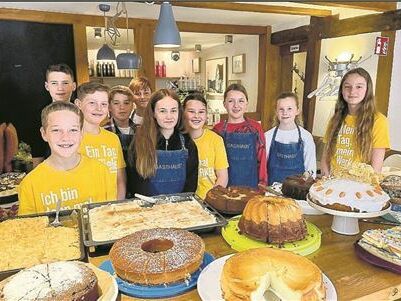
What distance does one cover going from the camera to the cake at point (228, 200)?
1.46 meters

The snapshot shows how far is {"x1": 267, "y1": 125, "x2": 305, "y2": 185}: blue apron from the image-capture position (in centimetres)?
274

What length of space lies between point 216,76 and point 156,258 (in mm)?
7384

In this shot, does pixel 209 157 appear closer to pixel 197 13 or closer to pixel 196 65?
pixel 197 13

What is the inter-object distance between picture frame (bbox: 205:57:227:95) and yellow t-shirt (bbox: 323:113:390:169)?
5367mm

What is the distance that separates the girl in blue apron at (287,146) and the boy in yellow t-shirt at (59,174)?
5.36 feet

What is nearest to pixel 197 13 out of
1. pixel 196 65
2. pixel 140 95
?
pixel 140 95

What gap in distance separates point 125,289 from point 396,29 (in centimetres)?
428

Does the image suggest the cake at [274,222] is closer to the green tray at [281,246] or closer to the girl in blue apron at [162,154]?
the green tray at [281,246]

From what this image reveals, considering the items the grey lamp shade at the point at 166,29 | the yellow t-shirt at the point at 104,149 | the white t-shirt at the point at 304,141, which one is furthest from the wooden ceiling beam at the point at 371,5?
the yellow t-shirt at the point at 104,149

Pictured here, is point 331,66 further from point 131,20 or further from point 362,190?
point 362,190

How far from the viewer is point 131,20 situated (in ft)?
16.7

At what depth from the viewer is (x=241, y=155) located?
268 centimetres

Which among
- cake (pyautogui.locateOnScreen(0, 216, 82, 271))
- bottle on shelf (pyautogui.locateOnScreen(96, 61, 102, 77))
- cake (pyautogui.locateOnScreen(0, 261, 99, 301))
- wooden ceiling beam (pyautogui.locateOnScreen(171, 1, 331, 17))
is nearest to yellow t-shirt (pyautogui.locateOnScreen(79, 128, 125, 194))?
cake (pyautogui.locateOnScreen(0, 216, 82, 271))

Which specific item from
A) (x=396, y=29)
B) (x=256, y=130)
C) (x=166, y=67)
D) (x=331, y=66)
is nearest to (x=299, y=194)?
(x=256, y=130)
